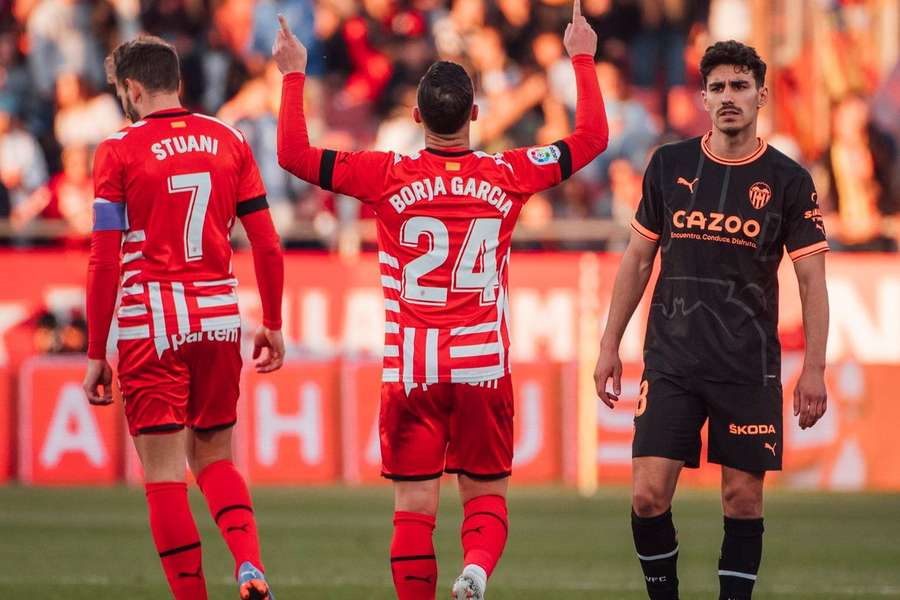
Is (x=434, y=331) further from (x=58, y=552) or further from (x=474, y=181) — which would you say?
(x=58, y=552)

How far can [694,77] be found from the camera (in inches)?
687

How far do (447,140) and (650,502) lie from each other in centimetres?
152

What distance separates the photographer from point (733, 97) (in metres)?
6.26

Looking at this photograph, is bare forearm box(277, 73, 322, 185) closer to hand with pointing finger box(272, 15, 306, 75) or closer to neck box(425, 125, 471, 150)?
hand with pointing finger box(272, 15, 306, 75)

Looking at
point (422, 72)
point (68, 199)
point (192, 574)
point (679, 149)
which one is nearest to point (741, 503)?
point (679, 149)

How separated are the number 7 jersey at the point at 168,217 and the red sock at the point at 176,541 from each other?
1.77ft

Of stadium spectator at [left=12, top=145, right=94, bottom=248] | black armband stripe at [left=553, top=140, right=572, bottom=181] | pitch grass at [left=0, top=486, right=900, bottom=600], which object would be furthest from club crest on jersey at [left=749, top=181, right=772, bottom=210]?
stadium spectator at [left=12, top=145, right=94, bottom=248]

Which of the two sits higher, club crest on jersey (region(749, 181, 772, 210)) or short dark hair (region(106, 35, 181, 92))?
short dark hair (region(106, 35, 181, 92))

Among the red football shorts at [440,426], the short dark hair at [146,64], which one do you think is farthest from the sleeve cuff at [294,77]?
the red football shorts at [440,426]

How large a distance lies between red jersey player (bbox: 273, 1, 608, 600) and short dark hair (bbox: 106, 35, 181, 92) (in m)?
0.63

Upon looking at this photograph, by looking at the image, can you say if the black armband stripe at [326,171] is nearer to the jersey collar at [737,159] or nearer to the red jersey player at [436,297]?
the red jersey player at [436,297]

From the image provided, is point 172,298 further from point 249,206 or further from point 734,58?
point 734,58

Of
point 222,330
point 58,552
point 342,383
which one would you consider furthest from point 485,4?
point 222,330

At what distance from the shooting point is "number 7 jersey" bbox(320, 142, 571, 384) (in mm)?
5977
